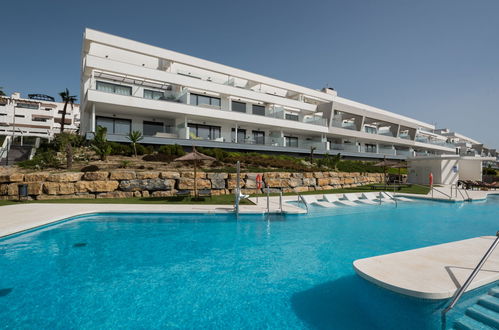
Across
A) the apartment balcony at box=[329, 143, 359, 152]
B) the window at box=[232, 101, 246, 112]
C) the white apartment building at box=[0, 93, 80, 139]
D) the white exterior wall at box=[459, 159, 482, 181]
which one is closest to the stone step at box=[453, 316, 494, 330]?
the window at box=[232, 101, 246, 112]

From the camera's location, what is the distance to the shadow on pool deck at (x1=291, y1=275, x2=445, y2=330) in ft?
11.6

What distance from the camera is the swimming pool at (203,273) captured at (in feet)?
12.8

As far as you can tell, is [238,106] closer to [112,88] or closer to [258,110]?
[258,110]

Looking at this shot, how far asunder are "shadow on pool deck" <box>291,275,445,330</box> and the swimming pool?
16 mm

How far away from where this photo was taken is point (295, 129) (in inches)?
1309

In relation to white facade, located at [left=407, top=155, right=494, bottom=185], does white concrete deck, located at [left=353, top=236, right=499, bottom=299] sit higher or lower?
lower

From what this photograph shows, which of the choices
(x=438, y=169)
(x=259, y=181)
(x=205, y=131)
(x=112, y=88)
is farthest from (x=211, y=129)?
(x=438, y=169)

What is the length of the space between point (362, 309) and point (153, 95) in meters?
26.1

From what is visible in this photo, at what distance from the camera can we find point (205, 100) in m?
28.6

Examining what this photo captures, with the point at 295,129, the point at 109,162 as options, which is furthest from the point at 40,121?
the point at 295,129

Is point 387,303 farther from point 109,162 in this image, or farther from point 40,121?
point 40,121

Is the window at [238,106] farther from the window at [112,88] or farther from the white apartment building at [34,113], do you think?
the white apartment building at [34,113]

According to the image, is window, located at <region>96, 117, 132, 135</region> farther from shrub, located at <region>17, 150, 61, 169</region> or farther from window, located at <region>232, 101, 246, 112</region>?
window, located at <region>232, 101, 246, 112</region>

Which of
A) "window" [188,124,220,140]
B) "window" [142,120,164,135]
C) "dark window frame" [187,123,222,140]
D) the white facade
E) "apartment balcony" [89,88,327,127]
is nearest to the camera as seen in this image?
the white facade
